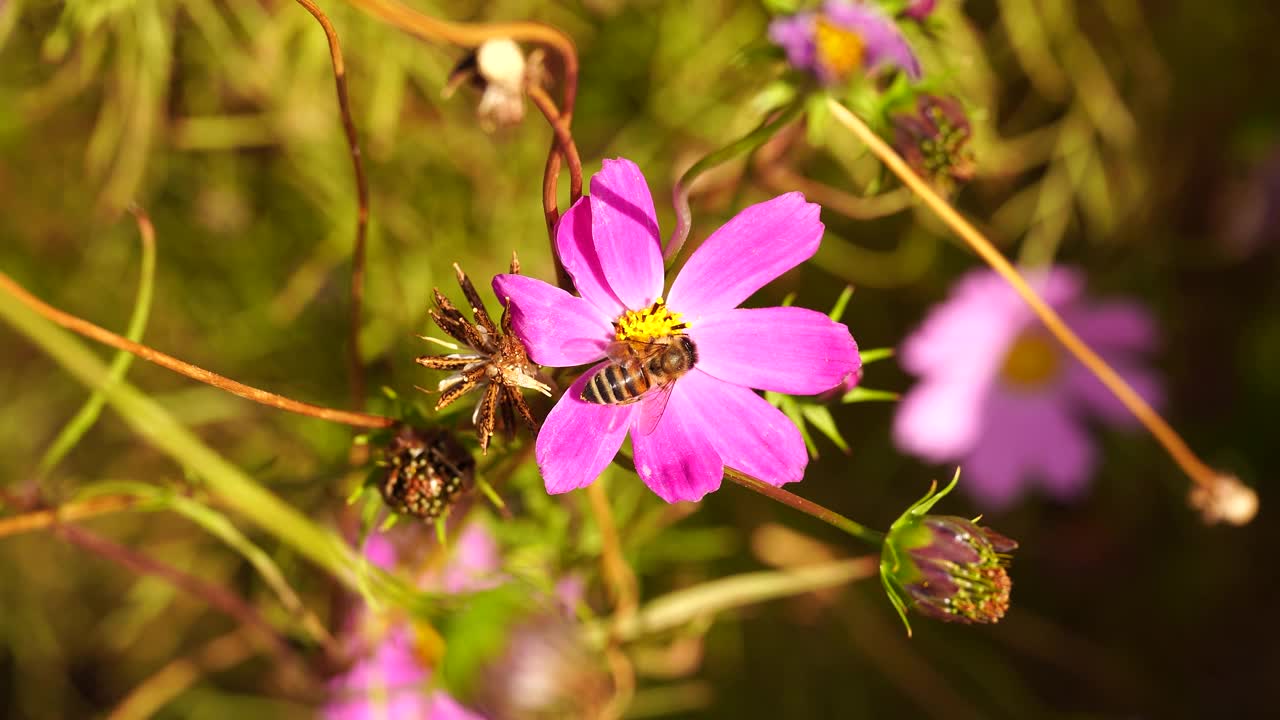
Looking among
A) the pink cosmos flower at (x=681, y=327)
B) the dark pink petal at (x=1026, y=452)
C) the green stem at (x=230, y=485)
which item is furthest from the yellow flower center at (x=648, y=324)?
the dark pink petal at (x=1026, y=452)

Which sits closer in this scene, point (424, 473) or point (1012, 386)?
point (424, 473)

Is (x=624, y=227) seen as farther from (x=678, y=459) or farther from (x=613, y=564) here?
(x=613, y=564)

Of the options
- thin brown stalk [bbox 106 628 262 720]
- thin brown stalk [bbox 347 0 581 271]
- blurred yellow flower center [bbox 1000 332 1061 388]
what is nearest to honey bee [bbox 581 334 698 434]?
thin brown stalk [bbox 347 0 581 271]

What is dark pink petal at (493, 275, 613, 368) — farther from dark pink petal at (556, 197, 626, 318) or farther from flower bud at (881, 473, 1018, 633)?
flower bud at (881, 473, 1018, 633)

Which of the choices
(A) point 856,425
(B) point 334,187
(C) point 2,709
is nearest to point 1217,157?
(A) point 856,425

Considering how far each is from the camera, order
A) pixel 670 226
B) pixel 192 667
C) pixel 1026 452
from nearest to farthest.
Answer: pixel 192 667 < pixel 670 226 < pixel 1026 452

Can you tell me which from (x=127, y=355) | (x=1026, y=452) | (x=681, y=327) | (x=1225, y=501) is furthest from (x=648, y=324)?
(x=1026, y=452)
